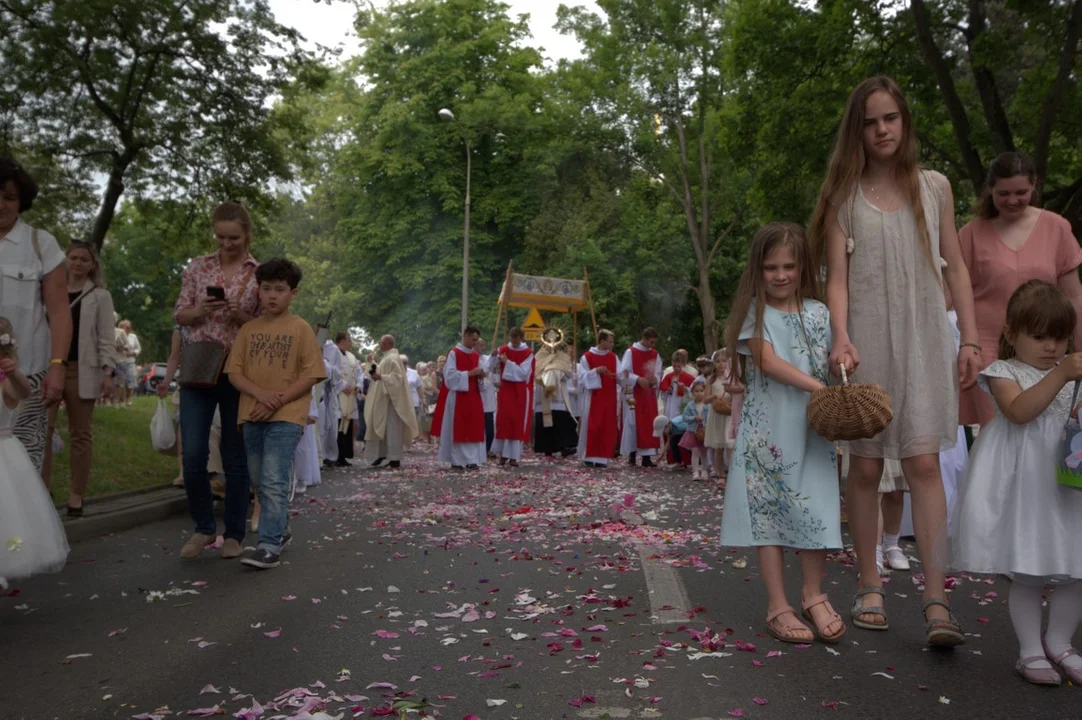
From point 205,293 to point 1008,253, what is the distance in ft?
15.9

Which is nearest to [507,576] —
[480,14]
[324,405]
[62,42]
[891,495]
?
[891,495]

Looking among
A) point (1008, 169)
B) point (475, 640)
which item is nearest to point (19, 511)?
point (475, 640)

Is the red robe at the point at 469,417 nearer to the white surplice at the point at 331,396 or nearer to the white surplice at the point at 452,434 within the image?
the white surplice at the point at 452,434

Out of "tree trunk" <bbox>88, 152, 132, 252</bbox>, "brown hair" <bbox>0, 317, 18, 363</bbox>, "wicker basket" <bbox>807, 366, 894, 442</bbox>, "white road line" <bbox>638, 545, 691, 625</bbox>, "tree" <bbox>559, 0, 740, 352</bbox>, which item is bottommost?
"white road line" <bbox>638, 545, 691, 625</bbox>

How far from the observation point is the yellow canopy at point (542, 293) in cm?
2594

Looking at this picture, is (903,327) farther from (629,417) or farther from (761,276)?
(629,417)

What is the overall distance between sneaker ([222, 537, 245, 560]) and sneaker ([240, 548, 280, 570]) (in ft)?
1.47

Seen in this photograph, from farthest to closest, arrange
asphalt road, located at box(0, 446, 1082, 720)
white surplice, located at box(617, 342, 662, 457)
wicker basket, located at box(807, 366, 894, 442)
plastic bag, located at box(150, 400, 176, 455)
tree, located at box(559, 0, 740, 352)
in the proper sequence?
tree, located at box(559, 0, 740, 352) → white surplice, located at box(617, 342, 662, 457) → plastic bag, located at box(150, 400, 176, 455) → wicker basket, located at box(807, 366, 894, 442) → asphalt road, located at box(0, 446, 1082, 720)

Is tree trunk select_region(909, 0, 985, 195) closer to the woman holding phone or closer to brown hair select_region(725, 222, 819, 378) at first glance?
the woman holding phone

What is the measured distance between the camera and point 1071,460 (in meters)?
4.14

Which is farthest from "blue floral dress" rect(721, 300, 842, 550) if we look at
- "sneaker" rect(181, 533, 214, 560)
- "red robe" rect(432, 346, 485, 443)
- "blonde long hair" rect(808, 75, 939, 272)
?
"red robe" rect(432, 346, 485, 443)

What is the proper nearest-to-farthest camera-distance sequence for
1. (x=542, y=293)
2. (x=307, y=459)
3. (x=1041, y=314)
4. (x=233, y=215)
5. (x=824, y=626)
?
(x=1041, y=314), (x=824, y=626), (x=233, y=215), (x=307, y=459), (x=542, y=293)

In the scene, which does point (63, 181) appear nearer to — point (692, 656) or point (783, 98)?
point (783, 98)

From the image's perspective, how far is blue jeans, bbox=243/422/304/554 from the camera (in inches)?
291
